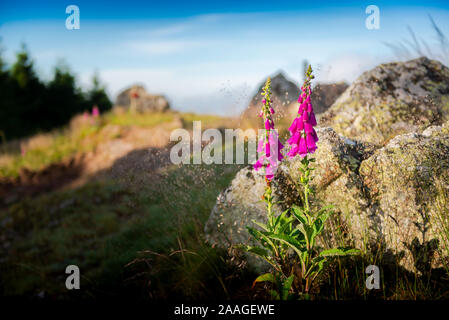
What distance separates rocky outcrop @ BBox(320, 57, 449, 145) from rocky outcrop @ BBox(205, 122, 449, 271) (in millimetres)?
925

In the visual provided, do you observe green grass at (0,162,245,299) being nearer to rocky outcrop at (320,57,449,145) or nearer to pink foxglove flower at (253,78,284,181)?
pink foxglove flower at (253,78,284,181)

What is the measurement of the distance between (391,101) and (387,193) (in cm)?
211

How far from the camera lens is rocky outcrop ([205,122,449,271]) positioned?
2.60 metres

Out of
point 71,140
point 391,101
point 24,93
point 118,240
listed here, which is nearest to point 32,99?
point 24,93

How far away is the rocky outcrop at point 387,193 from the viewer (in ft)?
8.52

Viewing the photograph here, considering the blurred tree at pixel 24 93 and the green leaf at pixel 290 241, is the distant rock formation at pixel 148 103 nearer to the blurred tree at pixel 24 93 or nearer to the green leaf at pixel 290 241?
the blurred tree at pixel 24 93

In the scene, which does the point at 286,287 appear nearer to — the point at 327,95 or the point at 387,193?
the point at 387,193

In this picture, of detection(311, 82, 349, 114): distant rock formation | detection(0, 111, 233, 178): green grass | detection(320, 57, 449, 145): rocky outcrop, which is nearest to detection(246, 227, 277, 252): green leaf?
detection(320, 57, 449, 145): rocky outcrop

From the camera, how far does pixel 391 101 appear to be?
14.0 feet

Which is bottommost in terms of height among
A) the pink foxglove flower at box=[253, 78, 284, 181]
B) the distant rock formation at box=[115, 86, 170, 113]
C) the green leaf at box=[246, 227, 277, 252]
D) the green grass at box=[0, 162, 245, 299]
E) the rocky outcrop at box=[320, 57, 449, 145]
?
the green grass at box=[0, 162, 245, 299]

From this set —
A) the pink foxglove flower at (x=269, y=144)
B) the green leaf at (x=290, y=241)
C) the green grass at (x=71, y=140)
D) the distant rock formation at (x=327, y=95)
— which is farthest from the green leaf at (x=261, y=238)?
the green grass at (x=71, y=140)

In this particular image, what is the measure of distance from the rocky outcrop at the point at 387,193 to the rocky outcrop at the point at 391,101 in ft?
3.04
